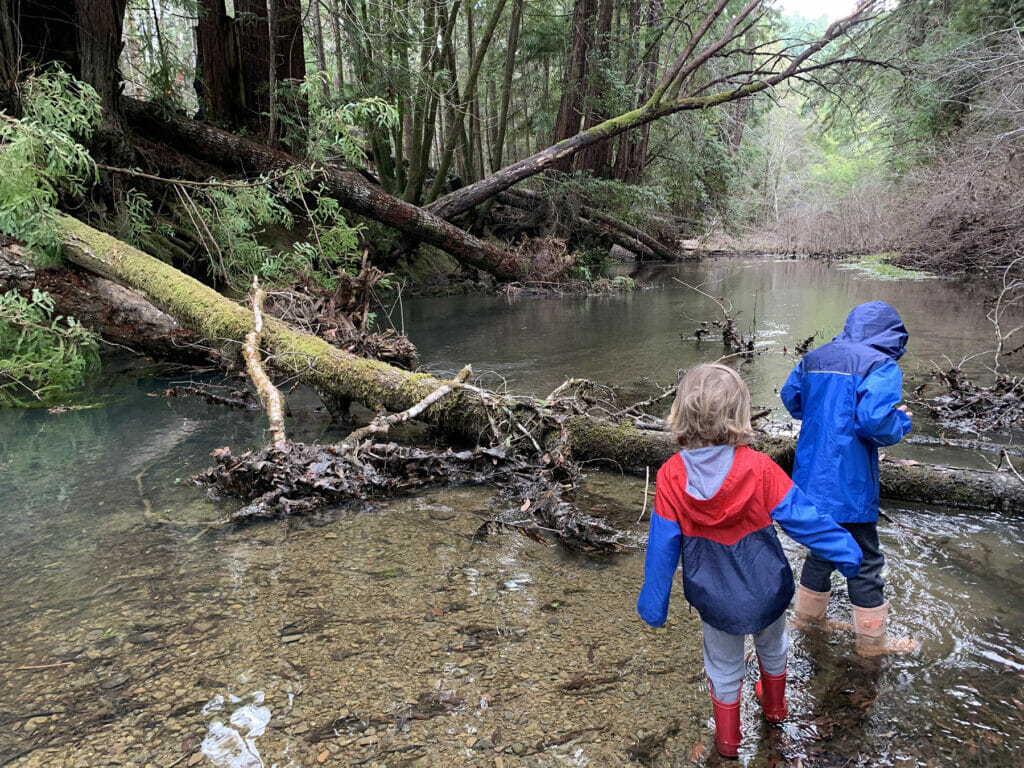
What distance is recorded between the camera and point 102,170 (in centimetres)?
809

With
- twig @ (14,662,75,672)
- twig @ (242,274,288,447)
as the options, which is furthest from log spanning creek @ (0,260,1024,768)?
twig @ (242,274,288,447)

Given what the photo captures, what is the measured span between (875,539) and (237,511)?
3577 mm

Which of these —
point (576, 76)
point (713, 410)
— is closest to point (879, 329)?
point (713, 410)

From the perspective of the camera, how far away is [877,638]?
8.87 ft

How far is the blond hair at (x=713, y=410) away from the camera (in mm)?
2139

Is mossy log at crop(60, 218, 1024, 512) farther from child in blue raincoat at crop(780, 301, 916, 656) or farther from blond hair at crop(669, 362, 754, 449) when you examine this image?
blond hair at crop(669, 362, 754, 449)

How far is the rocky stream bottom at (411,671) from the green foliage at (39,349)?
10.7 feet

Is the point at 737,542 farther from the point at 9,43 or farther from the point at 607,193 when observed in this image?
the point at 607,193

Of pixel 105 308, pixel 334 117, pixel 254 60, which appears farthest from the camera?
pixel 254 60

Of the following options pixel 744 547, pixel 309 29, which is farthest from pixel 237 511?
pixel 309 29

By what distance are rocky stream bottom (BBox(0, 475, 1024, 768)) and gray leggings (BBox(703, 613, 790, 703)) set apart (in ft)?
0.69

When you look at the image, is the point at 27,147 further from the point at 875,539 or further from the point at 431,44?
the point at 431,44

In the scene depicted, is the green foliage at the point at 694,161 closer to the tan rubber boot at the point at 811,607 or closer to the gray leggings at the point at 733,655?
the tan rubber boot at the point at 811,607

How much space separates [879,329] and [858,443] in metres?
0.53
